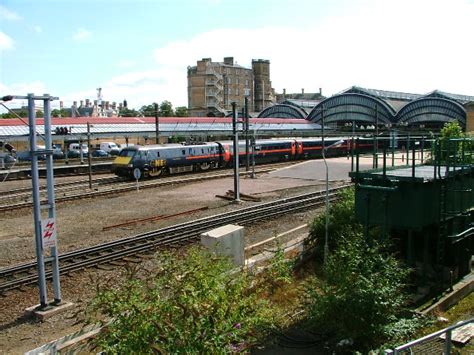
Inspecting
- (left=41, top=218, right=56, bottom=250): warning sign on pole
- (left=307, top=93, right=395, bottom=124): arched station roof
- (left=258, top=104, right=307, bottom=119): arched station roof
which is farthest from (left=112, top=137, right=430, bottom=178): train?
(left=258, top=104, right=307, bottom=119): arched station roof

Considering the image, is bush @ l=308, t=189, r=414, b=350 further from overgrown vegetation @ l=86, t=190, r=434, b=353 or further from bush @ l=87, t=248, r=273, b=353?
bush @ l=87, t=248, r=273, b=353

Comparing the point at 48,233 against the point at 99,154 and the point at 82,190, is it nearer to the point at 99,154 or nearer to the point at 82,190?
the point at 82,190

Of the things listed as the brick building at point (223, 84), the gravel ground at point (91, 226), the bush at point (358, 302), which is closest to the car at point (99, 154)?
the gravel ground at point (91, 226)

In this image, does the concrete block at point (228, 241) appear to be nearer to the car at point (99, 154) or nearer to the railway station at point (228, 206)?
the railway station at point (228, 206)

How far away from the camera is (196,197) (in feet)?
86.4

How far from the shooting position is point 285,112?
99562 millimetres

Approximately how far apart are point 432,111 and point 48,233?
7767 centimetres

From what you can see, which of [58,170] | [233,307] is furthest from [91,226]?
[58,170]

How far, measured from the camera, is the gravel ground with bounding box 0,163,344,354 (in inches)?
371

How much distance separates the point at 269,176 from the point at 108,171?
513 inches

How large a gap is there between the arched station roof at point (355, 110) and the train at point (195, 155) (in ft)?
113

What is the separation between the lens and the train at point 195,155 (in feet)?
109

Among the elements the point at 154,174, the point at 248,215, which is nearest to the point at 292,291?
the point at 248,215

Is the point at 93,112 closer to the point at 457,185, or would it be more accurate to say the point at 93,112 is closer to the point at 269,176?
the point at 269,176
